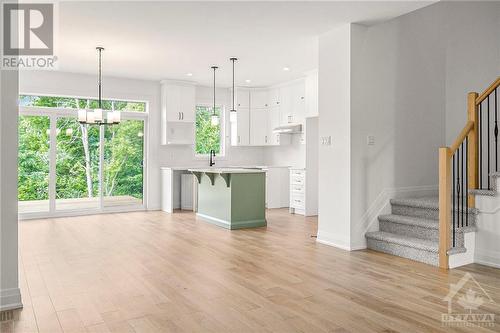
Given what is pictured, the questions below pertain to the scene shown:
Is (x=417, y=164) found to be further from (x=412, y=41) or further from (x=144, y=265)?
(x=144, y=265)

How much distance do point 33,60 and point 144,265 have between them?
4647 mm

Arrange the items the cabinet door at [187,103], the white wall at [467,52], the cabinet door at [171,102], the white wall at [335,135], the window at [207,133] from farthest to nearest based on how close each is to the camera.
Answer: the window at [207,133], the cabinet door at [187,103], the cabinet door at [171,102], the white wall at [467,52], the white wall at [335,135]

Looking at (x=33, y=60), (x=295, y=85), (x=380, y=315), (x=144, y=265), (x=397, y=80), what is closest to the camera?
(x=380, y=315)

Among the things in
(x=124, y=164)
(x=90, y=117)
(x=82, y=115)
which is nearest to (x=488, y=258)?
(x=90, y=117)

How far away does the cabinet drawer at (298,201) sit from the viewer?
784 cm

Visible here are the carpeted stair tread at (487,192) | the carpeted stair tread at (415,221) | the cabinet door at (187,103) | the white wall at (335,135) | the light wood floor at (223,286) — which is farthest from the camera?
the cabinet door at (187,103)

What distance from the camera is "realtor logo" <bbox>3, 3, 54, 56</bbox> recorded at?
3.07 meters

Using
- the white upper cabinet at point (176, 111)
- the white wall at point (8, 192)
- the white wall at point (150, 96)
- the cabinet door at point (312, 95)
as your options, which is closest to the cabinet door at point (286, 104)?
the cabinet door at point (312, 95)

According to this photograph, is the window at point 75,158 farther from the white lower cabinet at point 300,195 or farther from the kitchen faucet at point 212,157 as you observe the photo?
the white lower cabinet at point 300,195

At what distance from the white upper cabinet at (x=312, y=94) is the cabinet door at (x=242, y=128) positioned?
195 cm

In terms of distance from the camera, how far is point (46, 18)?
15.3 ft

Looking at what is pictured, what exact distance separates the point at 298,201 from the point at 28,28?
5.37m

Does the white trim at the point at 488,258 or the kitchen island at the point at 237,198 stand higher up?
the kitchen island at the point at 237,198

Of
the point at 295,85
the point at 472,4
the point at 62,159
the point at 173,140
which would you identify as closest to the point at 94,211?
the point at 62,159
